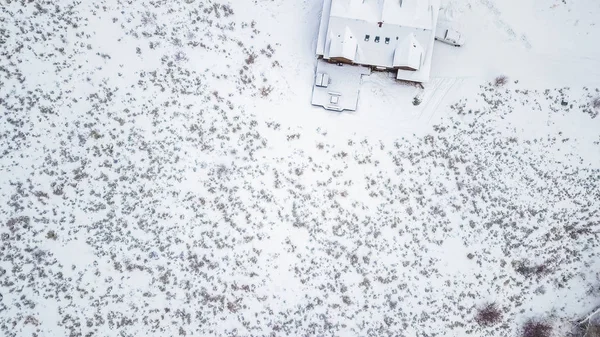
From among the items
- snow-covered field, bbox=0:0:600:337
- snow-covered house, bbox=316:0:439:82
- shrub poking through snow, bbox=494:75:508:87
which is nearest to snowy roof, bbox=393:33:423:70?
snow-covered house, bbox=316:0:439:82

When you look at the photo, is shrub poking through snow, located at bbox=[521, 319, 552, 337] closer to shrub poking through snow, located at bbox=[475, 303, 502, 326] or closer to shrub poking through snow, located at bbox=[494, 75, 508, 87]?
shrub poking through snow, located at bbox=[475, 303, 502, 326]

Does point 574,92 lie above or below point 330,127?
above

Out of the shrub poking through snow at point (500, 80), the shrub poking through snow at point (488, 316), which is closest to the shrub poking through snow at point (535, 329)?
the shrub poking through snow at point (488, 316)

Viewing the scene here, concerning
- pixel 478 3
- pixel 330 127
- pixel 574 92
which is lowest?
pixel 330 127

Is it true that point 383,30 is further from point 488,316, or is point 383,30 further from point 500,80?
point 488,316

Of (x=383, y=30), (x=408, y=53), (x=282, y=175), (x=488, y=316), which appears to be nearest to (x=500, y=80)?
(x=408, y=53)

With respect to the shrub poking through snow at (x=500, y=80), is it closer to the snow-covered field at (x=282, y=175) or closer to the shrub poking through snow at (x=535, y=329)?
the snow-covered field at (x=282, y=175)

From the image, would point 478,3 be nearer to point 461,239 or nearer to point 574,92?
point 574,92

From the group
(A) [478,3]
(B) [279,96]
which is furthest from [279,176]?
(A) [478,3]
